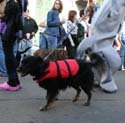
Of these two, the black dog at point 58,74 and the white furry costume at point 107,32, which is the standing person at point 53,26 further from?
the black dog at point 58,74

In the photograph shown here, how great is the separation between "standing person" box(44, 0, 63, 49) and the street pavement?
→ 3.89 metres

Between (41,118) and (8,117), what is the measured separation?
0.47 metres

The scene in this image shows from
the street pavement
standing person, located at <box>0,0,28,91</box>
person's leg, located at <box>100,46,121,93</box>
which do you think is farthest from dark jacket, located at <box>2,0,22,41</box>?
person's leg, located at <box>100,46,121,93</box>

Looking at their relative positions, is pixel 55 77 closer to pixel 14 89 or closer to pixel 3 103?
pixel 3 103

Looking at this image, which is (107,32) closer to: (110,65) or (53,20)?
(110,65)

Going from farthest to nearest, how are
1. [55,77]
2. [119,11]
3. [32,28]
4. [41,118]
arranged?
[32,28], [119,11], [55,77], [41,118]

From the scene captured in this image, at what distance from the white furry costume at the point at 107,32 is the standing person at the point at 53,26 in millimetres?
3682

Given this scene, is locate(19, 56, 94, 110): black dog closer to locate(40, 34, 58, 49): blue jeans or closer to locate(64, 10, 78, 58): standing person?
locate(40, 34, 58, 49): blue jeans

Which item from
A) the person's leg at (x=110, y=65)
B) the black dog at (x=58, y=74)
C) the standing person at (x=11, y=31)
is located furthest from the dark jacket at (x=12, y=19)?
the person's leg at (x=110, y=65)

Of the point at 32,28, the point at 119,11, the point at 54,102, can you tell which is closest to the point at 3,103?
the point at 54,102

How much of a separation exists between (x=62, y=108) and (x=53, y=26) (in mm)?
5651

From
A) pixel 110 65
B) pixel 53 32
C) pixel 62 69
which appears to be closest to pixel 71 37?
pixel 53 32

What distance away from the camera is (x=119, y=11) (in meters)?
9.17

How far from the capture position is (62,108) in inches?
309
